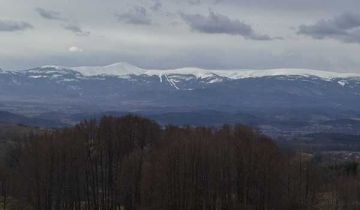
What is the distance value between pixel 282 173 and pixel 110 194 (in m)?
30.5

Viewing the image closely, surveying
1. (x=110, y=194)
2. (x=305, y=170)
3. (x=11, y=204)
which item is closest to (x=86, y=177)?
(x=110, y=194)

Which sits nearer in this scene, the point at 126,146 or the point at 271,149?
the point at 271,149

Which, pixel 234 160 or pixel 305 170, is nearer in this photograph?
pixel 234 160

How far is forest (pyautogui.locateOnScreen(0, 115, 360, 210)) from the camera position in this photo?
94.6 m

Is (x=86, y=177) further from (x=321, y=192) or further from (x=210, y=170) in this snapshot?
(x=321, y=192)

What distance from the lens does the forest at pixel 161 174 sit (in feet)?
310

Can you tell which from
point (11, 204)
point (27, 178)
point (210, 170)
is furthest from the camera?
point (11, 204)

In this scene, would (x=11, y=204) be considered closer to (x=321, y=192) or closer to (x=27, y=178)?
(x=27, y=178)

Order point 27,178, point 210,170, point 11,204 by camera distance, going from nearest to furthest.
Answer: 1. point 210,170
2. point 27,178
3. point 11,204

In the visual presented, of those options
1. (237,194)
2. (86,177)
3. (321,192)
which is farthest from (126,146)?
(321,192)

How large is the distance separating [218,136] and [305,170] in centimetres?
1649

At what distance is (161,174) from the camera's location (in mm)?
92938

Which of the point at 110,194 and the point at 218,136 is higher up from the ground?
the point at 218,136

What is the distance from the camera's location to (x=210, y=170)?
96.4 metres
